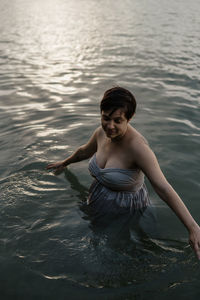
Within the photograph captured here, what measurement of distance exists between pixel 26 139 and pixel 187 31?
46.2 feet

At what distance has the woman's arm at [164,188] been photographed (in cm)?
320

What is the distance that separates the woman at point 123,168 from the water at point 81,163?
48 cm

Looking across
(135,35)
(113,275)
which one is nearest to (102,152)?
(113,275)

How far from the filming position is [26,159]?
5.99 metres

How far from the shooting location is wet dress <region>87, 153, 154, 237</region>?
3.70 metres

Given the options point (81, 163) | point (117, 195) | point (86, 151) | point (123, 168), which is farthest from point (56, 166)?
point (123, 168)

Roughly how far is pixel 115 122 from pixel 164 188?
2.69ft

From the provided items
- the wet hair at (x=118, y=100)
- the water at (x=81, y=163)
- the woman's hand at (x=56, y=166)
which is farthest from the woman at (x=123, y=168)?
the woman's hand at (x=56, y=166)

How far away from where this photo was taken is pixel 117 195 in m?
3.94

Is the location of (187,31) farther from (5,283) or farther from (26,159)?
(5,283)

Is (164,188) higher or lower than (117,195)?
higher

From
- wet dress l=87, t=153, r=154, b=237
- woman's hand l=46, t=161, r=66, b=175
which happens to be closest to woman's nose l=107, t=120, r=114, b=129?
wet dress l=87, t=153, r=154, b=237

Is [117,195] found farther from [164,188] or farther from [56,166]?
[56,166]

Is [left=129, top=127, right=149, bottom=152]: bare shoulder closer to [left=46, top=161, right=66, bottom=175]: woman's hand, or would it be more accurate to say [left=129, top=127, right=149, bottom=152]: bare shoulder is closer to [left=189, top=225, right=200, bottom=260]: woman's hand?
[left=189, top=225, right=200, bottom=260]: woman's hand
